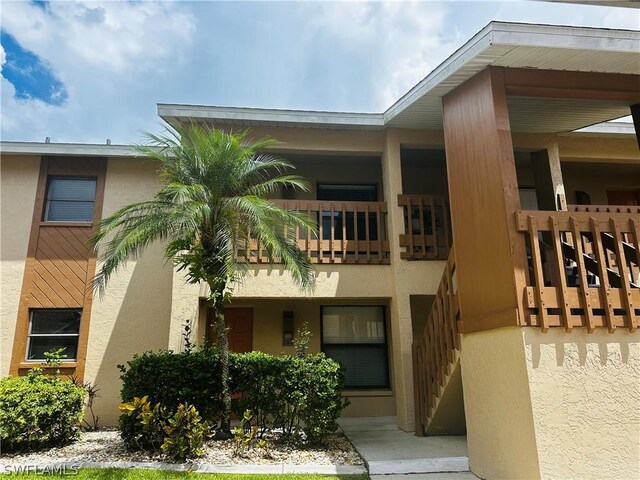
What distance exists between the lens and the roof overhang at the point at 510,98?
229 inches

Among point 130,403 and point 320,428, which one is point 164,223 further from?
point 320,428

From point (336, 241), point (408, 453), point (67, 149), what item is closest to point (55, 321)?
point (67, 149)

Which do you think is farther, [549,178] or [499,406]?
[549,178]

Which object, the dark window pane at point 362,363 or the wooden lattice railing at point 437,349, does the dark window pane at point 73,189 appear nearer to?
the dark window pane at point 362,363

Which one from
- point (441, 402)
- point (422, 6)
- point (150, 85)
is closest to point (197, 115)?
point (150, 85)

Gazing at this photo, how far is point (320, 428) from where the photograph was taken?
273 inches

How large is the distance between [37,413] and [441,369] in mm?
6402

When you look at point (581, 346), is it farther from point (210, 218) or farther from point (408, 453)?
point (210, 218)

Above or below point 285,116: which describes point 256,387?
below

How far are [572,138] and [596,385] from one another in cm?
660

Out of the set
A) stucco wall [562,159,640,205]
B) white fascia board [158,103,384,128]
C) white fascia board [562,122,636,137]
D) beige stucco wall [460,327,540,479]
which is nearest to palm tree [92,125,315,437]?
white fascia board [158,103,384,128]

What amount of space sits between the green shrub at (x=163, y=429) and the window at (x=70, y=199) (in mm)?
5492

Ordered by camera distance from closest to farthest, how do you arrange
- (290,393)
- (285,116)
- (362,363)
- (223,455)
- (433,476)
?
(433,476)
(223,455)
(290,393)
(285,116)
(362,363)

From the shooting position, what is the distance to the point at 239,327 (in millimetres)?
10281
